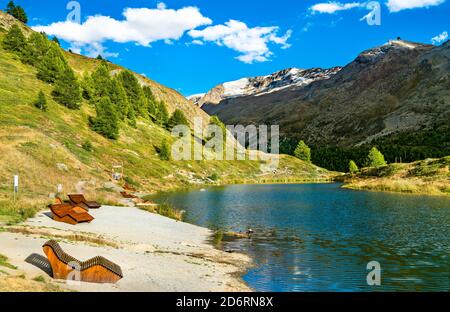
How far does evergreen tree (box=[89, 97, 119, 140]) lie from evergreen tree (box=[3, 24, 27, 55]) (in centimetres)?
4114

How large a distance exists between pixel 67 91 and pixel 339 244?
9880cm

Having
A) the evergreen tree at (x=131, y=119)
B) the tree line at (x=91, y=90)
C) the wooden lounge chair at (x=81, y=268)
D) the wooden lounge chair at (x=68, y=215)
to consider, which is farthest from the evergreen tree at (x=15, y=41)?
the wooden lounge chair at (x=81, y=268)

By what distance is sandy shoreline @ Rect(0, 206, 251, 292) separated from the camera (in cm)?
1963

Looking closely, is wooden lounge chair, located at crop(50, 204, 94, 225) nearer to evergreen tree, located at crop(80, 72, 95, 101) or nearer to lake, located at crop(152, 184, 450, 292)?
lake, located at crop(152, 184, 450, 292)

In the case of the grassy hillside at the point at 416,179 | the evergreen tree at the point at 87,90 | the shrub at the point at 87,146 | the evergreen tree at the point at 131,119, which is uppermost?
the evergreen tree at the point at 87,90

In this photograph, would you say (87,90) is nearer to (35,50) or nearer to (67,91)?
(67,91)

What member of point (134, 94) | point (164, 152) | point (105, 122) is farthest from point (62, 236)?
point (134, 94)

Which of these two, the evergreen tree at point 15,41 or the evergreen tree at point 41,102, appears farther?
the evergreen tree at point 15,41

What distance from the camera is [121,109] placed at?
132 meters

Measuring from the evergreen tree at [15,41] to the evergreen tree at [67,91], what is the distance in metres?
25.1

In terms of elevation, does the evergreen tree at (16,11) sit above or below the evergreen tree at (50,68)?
above

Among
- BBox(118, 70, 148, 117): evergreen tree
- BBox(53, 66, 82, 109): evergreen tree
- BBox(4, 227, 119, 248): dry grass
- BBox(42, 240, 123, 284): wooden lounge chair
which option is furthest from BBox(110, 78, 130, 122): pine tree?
BBox(42, 240, 123, 284): wooden lounge chair

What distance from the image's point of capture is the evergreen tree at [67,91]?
368ft

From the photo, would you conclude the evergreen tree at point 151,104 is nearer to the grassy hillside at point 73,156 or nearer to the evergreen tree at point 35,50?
the grassy hillside at point 73,156
